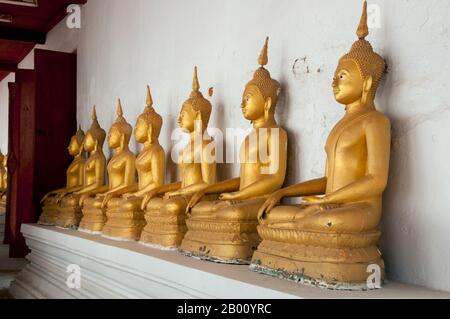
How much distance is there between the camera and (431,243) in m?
1.57

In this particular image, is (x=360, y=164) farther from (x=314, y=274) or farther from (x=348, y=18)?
(x=348, y=18)

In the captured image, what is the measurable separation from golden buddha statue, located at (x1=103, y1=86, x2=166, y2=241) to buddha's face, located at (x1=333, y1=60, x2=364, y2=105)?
1.24 m

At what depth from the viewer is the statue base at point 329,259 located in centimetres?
149

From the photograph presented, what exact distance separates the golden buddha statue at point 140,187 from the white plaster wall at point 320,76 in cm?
23

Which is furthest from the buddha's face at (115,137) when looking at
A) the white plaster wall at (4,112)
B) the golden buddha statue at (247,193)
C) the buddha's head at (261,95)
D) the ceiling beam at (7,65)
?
the white plaster wall at (4,112)

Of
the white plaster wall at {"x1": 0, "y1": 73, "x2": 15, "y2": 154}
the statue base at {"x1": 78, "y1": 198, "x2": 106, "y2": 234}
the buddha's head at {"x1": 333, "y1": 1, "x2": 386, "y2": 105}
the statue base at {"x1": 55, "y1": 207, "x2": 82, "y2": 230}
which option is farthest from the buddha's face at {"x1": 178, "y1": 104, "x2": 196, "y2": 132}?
the white plaster wall at {"x1": 0, "y1": 73, "x2": 15, "y2": 154}

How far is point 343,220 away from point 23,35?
16.1ft

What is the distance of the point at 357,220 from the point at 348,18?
742mm

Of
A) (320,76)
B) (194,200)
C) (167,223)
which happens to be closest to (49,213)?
(167,223)

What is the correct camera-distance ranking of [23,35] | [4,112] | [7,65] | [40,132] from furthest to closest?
1. [4,112]
2. [7,65]
3. [23,35]
4. [40,132]

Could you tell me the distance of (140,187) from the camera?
290 centimetres

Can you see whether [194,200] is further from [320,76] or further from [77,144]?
[77,144]

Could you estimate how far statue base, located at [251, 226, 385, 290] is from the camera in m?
1.49

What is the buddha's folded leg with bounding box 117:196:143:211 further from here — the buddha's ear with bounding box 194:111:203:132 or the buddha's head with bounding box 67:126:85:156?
the buddha's head with bounding box 67:126:85:156
